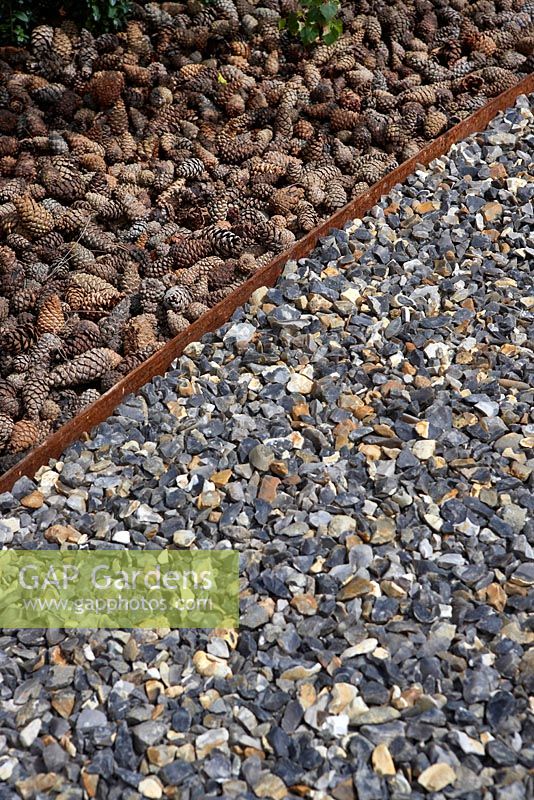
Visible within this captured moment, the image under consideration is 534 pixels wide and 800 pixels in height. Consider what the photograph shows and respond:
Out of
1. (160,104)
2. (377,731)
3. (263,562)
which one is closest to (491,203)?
(160,104)

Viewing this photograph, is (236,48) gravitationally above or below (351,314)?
above

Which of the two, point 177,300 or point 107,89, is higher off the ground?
point 107,89

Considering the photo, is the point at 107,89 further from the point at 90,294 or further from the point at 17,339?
the point at 17,339

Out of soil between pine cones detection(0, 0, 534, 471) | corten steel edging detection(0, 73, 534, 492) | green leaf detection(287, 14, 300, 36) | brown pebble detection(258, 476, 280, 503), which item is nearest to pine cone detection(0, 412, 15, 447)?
soil between pine cones detection(0, 0, 534, 471)

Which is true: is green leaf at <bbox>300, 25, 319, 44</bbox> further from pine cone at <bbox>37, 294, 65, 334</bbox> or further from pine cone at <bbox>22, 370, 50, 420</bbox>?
pine cone at <bbox>22, 370, 50, 420</bbox>

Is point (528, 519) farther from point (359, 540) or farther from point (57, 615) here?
point (57, 615)

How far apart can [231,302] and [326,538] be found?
3.14 feet

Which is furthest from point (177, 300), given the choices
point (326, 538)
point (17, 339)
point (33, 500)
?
point (326, 538)

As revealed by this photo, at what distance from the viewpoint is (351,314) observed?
2684mm

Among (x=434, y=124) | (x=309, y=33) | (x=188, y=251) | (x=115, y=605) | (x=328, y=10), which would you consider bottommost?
(x=115, y=605)

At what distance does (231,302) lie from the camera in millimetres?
2732

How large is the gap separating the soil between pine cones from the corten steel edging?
2.9 inches

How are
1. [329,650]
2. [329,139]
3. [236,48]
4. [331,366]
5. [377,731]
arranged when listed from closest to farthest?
[377,731]
[329,650]
[331,366]
[329,139]
[236,48]

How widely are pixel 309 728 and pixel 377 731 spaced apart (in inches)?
5.0
